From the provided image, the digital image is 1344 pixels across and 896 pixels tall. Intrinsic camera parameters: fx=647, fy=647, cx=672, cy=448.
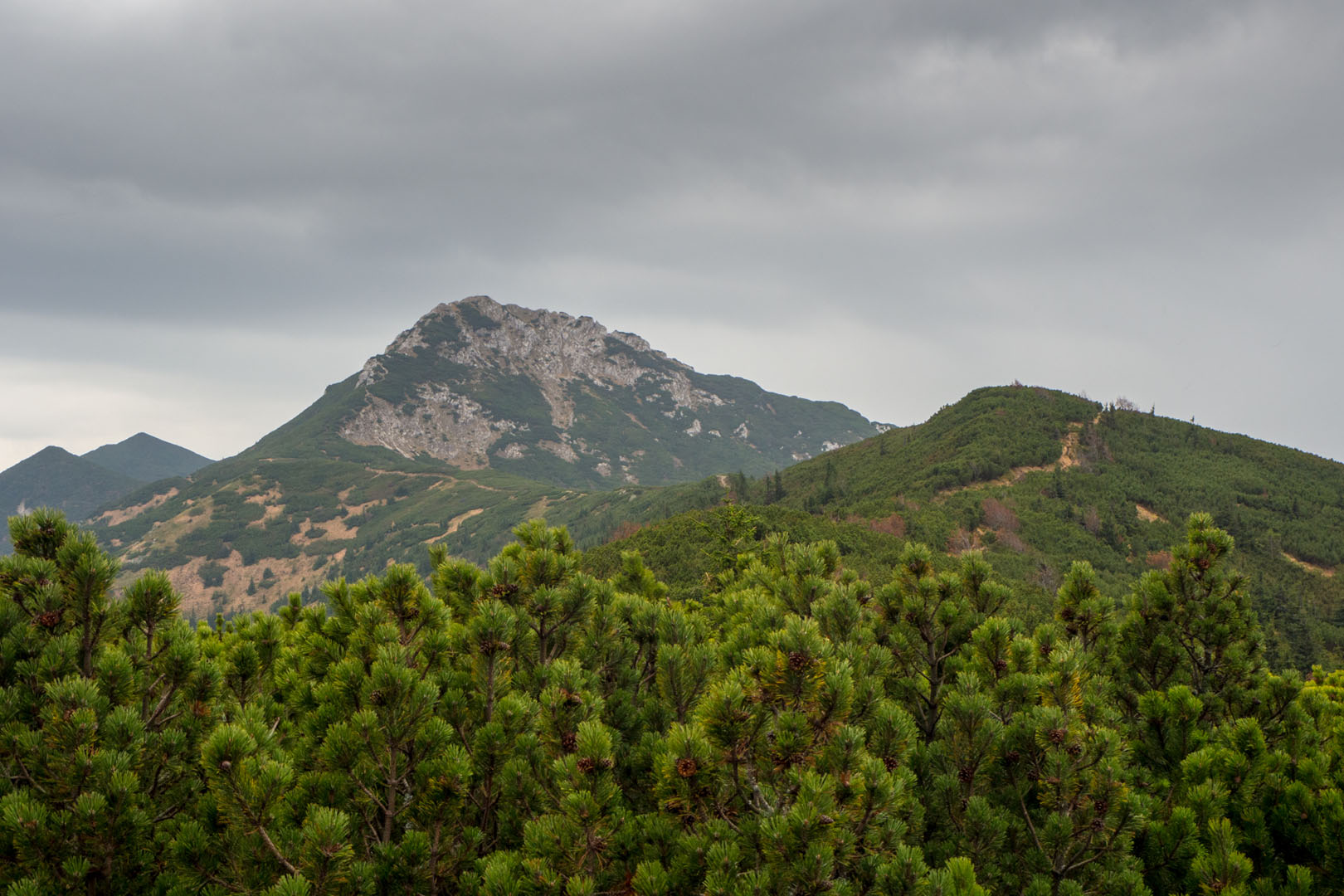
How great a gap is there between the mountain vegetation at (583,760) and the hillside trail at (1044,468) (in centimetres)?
8854

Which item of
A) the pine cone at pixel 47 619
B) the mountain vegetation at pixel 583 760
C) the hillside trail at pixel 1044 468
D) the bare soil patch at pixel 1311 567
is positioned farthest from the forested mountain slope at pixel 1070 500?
the pine cone at pixel 47 619

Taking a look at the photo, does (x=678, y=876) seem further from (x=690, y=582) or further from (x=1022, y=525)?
(x=1022, y=525)

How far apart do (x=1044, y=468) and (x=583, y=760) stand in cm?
10774

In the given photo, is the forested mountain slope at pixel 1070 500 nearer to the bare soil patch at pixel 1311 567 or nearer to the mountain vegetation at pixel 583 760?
the bare soil patch at pixel 1311 567

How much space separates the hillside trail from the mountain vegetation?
8854 cm

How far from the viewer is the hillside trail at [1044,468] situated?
295 ft

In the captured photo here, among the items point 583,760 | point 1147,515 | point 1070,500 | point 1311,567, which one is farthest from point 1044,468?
point 583,760

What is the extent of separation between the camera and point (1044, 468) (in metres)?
96.1

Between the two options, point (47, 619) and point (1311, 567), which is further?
point (1311, 567)

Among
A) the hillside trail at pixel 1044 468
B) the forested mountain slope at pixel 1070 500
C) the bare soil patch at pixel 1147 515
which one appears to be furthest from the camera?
the hillside trail at pixel 1044 468

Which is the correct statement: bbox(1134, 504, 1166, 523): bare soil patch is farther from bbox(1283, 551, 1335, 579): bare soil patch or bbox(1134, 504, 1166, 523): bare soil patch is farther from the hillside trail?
bbox(1283, 551, 1335, 579): bare soil patch

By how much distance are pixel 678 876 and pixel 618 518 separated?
163 meters

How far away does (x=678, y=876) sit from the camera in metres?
3.86

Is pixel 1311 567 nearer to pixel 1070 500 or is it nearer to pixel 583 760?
pixel 1070 500
